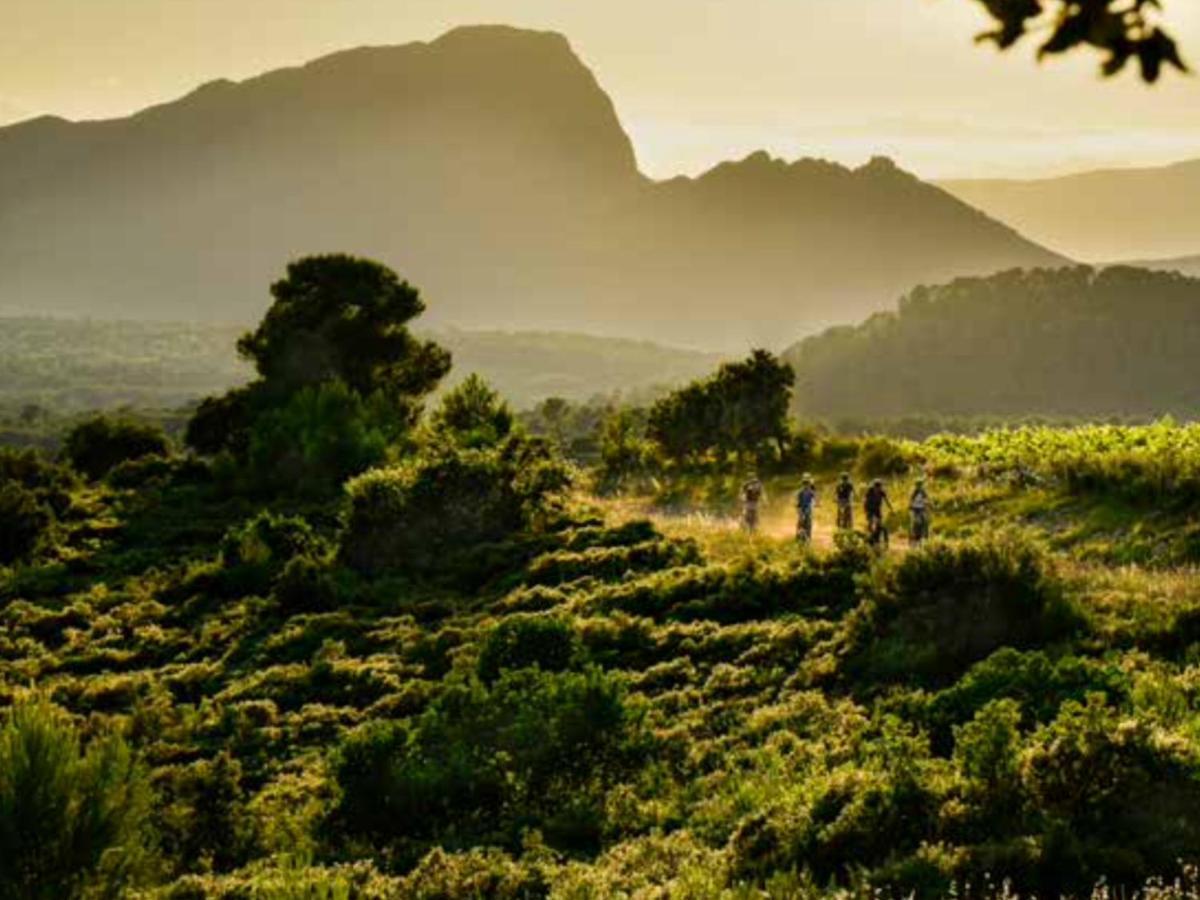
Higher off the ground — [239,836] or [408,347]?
[408,347]

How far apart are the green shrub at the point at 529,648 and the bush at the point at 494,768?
3.11m

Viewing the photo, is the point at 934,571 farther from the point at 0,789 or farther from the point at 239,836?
the point at 0,789

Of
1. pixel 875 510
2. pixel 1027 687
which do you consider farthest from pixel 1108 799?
pixel 875 510

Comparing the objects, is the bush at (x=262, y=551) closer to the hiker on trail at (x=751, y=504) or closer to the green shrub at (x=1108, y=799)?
the hiker on trail at (x=751, y=504)

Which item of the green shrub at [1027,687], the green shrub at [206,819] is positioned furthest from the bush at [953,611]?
the green shrub at [206,819]

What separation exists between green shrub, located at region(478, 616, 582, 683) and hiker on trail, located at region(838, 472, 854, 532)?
A: 1358 centimetres

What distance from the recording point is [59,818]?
38.2 ft

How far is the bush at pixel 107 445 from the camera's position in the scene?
223 feet

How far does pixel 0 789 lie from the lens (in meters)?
11.6

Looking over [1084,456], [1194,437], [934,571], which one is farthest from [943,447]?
[934,571]

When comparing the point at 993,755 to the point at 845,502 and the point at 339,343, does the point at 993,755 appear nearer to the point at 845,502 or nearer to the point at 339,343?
the point at 845,502

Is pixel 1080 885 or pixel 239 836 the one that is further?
pixel 239 836

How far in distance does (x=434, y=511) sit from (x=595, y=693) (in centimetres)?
1983

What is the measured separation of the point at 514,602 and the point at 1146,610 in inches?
539
